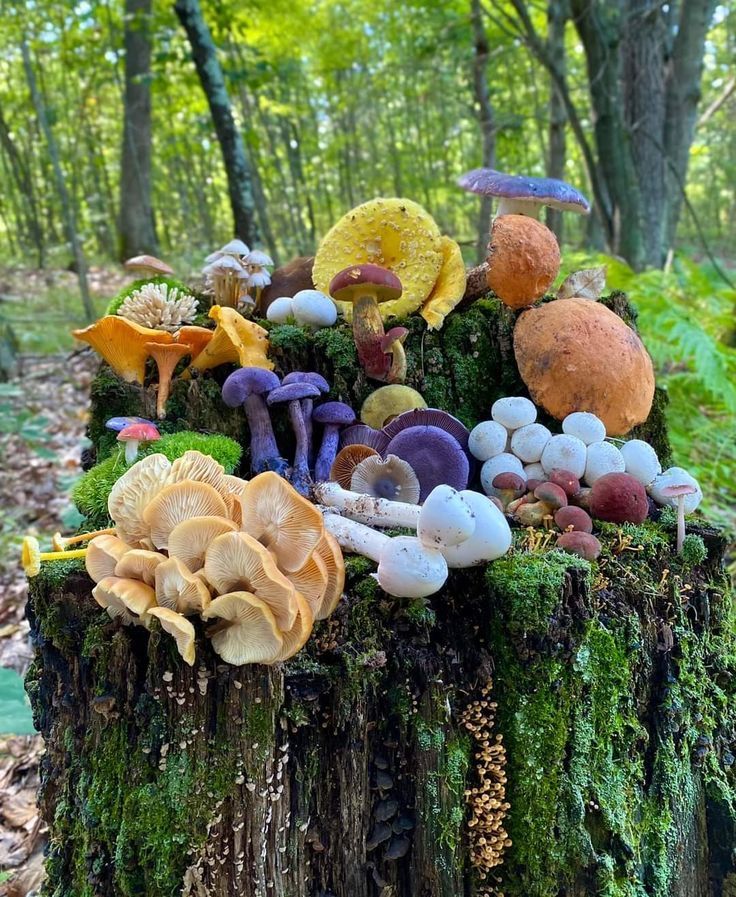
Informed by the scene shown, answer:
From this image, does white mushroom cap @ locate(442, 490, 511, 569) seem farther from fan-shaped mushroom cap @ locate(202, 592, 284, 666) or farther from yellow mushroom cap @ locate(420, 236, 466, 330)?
yellow mushroom cap @ locate(420, 236, 466, 330)

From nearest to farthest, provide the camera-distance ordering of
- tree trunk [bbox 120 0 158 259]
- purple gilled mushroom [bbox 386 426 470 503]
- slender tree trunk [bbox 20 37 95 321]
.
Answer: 1. purple gilled mushroom [bbox 386 426 470 503]
2. slender tree trunk [bbox 20 37 95 321]
3. tree trunk [bbox 120 0 158 259]

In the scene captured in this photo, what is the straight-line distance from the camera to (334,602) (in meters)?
1.86

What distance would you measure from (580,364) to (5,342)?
8.42 m

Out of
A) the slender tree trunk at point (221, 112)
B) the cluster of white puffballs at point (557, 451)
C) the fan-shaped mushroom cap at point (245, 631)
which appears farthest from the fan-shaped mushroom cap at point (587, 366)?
the slender tree trunk at point (221, 112)

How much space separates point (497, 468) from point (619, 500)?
0.51 m

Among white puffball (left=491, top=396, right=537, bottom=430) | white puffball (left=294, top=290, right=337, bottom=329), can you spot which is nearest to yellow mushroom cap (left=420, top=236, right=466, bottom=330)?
white puffball (left=294, top=290, right=337, bottom=329)

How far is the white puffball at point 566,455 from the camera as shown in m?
2.58

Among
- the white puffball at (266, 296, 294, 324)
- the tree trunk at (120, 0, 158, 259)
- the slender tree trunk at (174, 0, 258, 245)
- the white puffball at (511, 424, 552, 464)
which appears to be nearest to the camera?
the white puffball at (511, 424, 552, 464)

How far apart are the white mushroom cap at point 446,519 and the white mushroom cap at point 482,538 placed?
0.21 ft

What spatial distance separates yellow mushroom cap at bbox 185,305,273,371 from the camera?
112 inches

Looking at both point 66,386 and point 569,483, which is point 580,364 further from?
point 66,386

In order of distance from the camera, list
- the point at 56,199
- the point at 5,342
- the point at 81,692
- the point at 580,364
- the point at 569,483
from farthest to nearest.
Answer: the point at 56,199, the point at 5,342, the point at 580,364, the point at 569,483, the point at 81,692

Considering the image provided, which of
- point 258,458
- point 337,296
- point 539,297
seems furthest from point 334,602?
point 539,297

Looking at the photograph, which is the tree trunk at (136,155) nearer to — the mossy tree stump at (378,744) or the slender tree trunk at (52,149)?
the slender tree trunk at (52,149)
